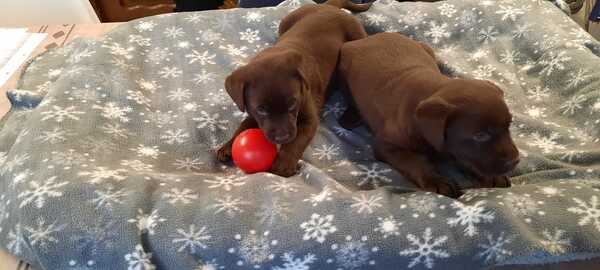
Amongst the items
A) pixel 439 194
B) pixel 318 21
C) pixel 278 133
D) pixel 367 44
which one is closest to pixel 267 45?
pixel 318 21

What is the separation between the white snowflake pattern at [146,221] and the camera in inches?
48.3

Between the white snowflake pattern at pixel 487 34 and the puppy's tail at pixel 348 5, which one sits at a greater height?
the puppy's tail at pixel 348 5

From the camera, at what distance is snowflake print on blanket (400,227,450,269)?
116 cm

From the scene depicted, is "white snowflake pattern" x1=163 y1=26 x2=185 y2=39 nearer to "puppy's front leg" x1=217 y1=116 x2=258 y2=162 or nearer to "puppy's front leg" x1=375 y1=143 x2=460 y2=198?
"puppy's front leg" x1=217 y1=116 x2=258 y2=162

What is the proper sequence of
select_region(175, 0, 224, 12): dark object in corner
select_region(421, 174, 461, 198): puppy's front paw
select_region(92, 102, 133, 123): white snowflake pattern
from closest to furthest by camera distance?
select_region(421, 174, 461, 198): puppy's front paw → select_region(92, 102, 133, 123): white snowflake pattern → select_region(175, 0, 224, 12): dark object in corner

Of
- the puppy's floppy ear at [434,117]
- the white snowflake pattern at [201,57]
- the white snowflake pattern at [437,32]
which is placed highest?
the puppy's floppy ear at [434,117]

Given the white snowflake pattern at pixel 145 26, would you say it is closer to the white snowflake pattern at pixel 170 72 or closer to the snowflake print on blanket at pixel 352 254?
the white snowflake pattern at pixel 170 72

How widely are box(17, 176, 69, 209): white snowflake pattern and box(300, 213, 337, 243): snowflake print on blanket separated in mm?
674

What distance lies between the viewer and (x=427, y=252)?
3.82 feet

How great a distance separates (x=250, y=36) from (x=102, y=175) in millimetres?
1191

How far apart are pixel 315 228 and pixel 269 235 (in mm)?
119

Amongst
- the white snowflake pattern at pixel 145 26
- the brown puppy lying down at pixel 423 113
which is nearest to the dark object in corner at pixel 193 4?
the white snowflake pattern at pixel 145 26

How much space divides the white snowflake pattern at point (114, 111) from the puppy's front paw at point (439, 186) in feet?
3.61

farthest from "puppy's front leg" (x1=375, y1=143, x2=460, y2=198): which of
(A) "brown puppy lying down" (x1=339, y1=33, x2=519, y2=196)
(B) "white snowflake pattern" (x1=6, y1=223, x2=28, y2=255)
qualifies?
(B) "white snowflake pattern" (x1=6, y1=223, x2=28, y2=255)
